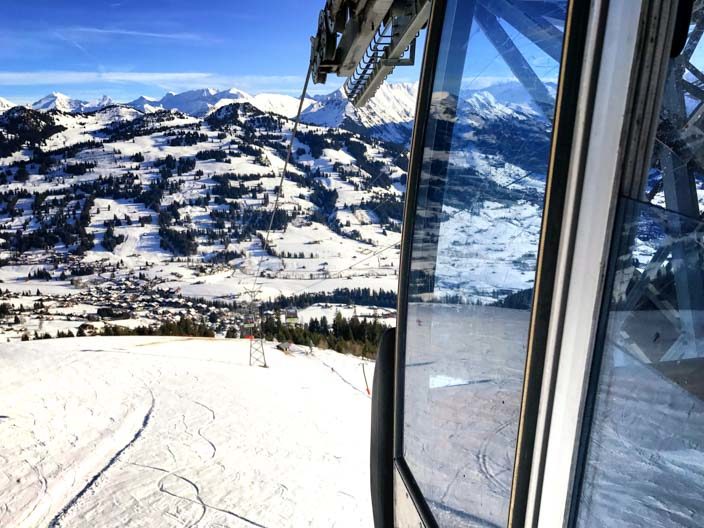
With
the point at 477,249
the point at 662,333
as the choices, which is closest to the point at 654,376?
the point at 662,333

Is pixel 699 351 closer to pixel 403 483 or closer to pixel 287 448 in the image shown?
pixel 403 483

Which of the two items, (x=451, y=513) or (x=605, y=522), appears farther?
(x=451, y=513)

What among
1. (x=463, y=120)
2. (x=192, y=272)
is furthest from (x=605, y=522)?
(x=192, y=272)

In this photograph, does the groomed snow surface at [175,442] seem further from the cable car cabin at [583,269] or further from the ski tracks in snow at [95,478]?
the cable car cabin at [583,269]

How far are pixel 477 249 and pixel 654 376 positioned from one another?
1.16ft

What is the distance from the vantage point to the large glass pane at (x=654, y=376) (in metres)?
0.55

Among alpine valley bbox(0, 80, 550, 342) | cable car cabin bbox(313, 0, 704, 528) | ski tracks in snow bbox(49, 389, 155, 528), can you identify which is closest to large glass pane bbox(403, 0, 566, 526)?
cable car cabin bbox(313, 0, 704, 528)

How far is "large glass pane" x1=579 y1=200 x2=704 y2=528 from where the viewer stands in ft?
1.82

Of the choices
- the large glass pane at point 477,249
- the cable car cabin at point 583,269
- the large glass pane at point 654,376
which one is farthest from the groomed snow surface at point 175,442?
the large glass pane at point 654,376

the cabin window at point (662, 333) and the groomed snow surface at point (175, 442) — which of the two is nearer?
the cabin window at point (662, 333)

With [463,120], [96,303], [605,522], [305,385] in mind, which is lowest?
[96,303]

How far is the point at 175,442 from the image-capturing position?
35.5 feet

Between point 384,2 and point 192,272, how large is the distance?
97.0 meters

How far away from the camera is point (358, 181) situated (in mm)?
129375
